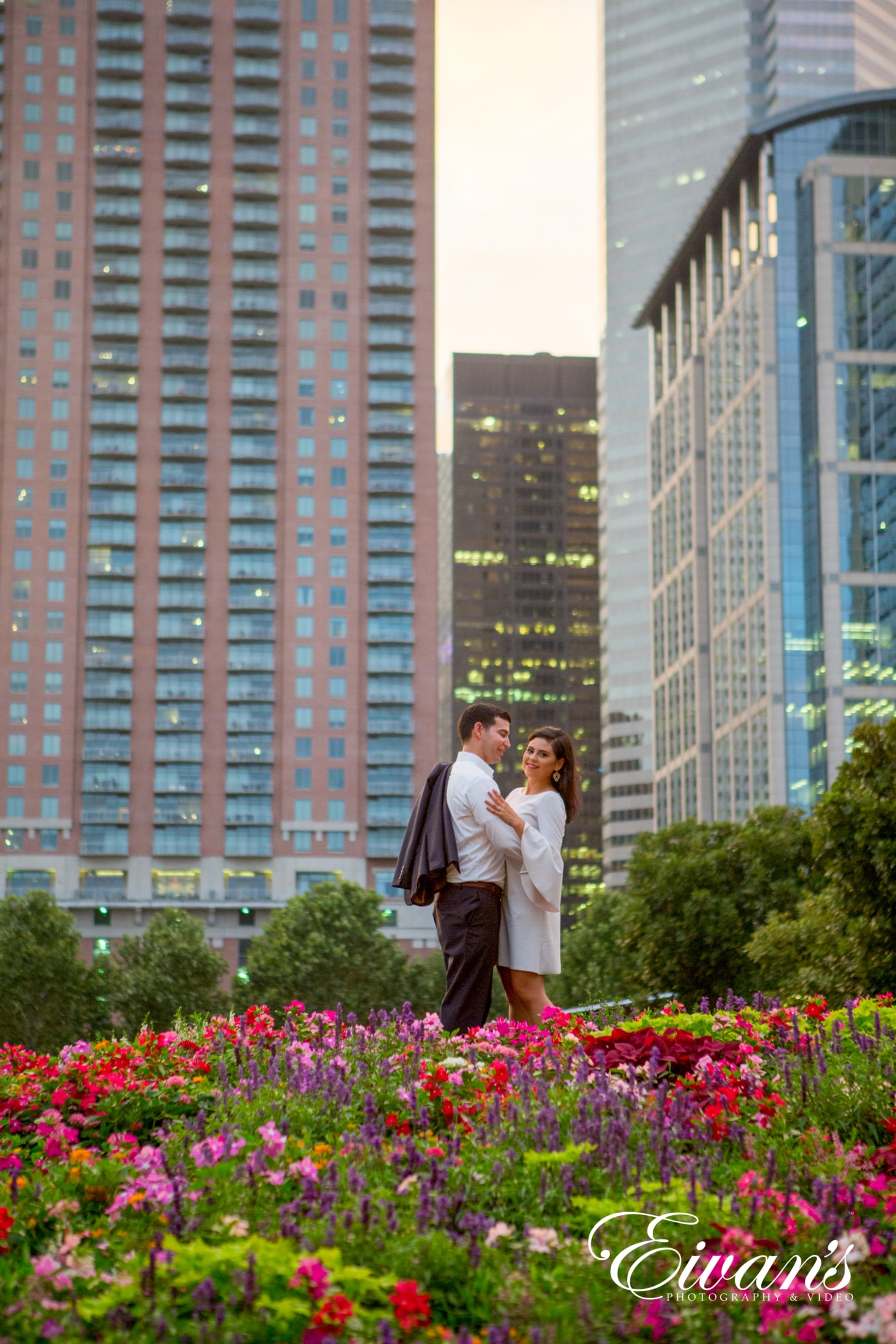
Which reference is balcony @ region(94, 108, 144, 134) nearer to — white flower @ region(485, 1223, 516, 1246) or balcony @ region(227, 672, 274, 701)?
balcony @ region(227, 672, 274, 701)

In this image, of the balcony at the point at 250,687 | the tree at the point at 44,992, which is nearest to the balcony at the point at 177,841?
the balcony at the point at 250,687

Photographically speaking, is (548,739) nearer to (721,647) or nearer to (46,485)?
(46,485)

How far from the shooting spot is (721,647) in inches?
5492

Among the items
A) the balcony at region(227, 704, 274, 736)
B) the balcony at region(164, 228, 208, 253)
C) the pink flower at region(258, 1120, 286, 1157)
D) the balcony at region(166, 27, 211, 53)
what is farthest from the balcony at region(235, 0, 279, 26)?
the pink flower at region(258, 1120, 286, 1157)

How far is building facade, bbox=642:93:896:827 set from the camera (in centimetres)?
12062

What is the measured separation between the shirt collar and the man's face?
51 millimetres

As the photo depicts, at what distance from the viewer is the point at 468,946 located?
9.41 metres

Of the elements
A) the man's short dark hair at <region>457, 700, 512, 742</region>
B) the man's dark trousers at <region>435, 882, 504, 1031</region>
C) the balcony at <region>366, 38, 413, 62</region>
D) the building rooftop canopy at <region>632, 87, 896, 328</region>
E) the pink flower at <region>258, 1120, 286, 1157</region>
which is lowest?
the pink flower at <region>258, 1120, 286, 1157</region>

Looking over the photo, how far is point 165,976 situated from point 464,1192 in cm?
7032

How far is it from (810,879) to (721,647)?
322 feet

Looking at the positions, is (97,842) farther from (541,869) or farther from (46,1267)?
(46,1267)

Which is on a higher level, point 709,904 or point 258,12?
point 258,12

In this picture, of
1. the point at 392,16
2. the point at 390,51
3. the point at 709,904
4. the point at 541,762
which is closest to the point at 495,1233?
the point at 541,762

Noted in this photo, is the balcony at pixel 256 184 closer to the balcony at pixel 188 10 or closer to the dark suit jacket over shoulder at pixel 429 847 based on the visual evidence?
the balcony at pixel 188 10
